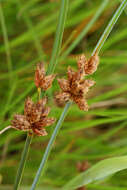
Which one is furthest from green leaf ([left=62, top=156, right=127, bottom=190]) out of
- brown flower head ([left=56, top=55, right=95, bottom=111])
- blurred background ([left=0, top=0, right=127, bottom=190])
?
blurred background ([left=0, top=0, right=127, bottom=190])

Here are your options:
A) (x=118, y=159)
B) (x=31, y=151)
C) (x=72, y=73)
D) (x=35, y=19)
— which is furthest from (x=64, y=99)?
(x=35, y=19)

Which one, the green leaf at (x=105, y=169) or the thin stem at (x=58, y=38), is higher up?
the thin stem at (x=58, y=38)

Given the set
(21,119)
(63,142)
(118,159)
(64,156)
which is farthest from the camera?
(63,142)

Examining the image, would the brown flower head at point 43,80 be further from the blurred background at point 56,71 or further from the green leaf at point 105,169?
the blurred background at point 56,71

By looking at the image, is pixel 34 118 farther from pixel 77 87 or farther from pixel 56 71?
pixel 56 71

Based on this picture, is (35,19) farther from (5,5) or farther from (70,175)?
(70,175)

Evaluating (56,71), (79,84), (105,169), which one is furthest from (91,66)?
(56,71)

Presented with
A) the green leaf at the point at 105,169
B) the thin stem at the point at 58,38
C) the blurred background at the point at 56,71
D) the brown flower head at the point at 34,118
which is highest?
the blurred background at the point at 56,71

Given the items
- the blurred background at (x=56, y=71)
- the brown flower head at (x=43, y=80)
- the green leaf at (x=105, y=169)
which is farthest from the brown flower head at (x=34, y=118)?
the blurred background at (x=56, y=71)

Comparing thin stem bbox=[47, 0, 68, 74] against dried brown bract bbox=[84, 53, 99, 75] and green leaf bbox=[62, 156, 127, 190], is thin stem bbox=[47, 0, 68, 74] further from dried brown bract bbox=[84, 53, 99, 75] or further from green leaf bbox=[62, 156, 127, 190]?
green leaf bbox=[62, 156, 127, 190]
